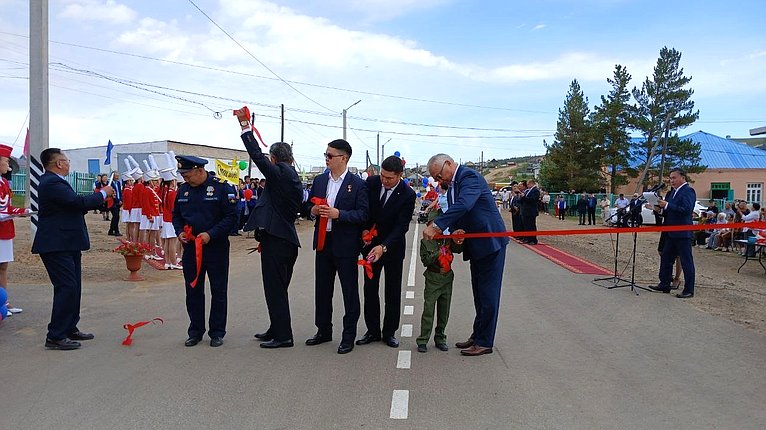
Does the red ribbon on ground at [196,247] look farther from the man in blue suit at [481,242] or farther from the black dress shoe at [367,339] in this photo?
the man in blue suit at [481,242]

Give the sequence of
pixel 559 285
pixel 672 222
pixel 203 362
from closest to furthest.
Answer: pixel 203 362, pixel 672 222, pixel 559 285

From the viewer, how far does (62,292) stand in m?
6.27

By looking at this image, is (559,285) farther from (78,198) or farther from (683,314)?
(78,198)

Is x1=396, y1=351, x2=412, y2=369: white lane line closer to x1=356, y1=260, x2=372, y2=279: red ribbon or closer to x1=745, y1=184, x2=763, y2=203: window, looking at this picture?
x1=356, y1=260, x2=372, y2=279: red ribbon

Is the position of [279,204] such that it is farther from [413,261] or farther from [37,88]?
[37,88]

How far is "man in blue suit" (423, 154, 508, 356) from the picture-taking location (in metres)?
6.10

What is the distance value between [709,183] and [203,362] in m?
56.6

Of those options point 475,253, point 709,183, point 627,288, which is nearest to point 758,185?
point 709,183

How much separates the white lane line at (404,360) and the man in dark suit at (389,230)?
263mm

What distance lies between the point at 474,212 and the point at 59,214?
14.0ft

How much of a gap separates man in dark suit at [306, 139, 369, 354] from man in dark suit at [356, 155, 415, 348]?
0.55ft

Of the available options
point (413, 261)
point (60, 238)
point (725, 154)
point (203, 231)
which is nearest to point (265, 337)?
point (203, 231)

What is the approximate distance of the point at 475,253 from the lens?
20.2 feet

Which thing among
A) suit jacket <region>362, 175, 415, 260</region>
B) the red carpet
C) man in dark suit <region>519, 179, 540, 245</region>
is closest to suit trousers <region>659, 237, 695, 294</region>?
the red carpet
